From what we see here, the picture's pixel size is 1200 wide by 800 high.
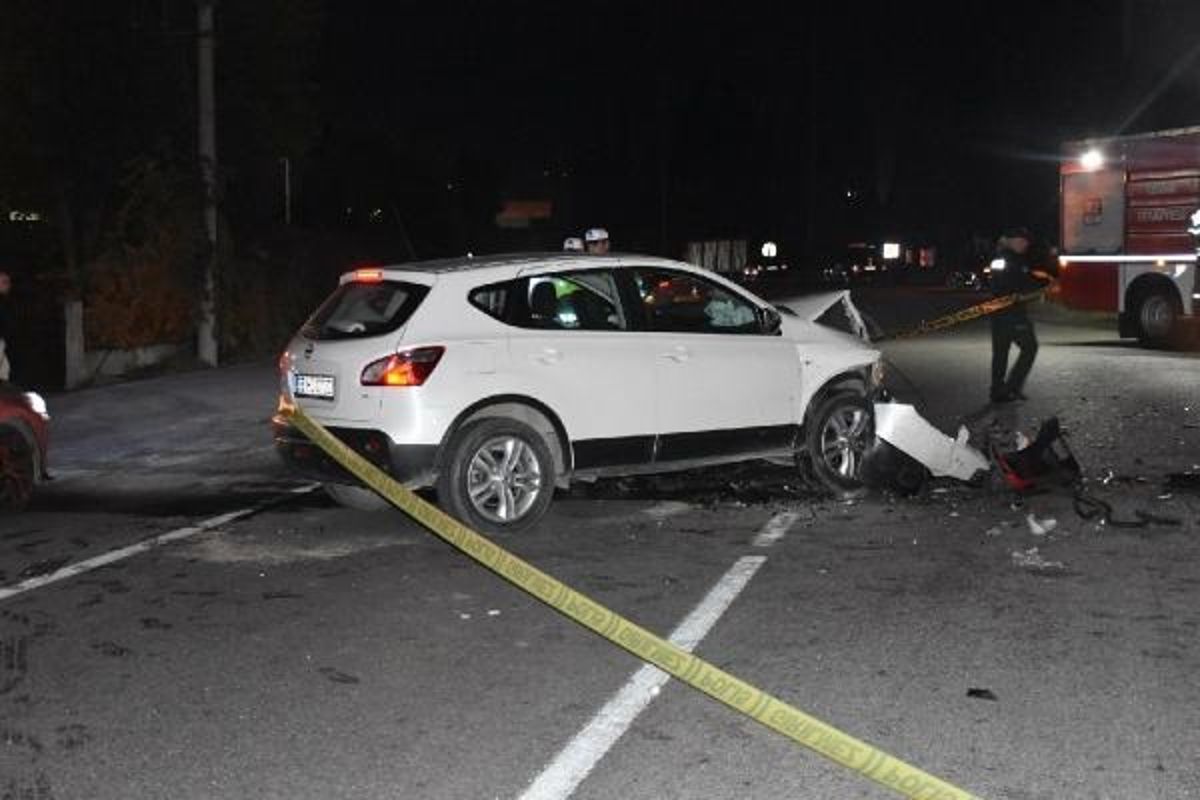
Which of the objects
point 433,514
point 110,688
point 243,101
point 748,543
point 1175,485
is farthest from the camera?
point 243,101

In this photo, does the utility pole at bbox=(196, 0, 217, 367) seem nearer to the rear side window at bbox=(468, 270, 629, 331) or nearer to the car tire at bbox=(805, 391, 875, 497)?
the rear side window at bbox=(468, 270, 629, 331)

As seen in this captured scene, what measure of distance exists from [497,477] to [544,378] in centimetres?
64

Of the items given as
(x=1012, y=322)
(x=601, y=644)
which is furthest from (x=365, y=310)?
(x=1012, y=322)

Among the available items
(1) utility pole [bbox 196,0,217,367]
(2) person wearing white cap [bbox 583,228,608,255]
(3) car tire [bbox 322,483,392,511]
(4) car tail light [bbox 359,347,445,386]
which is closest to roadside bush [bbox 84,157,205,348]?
(1) utility pole [bbox 196,0,217,367]

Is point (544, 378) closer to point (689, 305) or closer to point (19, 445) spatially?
point (689, 305)

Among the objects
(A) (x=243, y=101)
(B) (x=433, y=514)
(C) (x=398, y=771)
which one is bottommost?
(C) (x=398, y=771)

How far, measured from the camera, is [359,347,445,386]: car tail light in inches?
313

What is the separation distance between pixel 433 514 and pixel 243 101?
58.5 feet

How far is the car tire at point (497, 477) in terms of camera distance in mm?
8117

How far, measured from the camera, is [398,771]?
459 cm

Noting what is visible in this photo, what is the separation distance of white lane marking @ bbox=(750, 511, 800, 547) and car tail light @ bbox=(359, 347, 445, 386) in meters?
2.09

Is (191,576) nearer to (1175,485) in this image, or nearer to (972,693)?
(972,693)

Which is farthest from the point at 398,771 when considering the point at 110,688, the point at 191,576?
the point at 191,576

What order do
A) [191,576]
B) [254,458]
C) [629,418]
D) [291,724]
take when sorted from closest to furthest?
1. [291,724]
2. [191,576]
3. [629,418]
4. [254,458]
